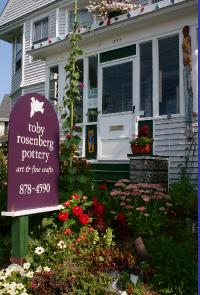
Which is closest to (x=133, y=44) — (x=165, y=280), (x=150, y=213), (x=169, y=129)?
(x=169, y=129)

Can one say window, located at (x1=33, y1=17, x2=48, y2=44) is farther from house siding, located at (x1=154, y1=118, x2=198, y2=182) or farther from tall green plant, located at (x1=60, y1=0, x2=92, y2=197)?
tall green plant, located at (x1=60, y1=0, x2=92, y2=197)

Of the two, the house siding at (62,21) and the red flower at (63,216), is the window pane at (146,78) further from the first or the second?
the house siding at (62,21)

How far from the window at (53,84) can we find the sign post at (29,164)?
692 centimetres

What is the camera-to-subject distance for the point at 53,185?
16.9 ft

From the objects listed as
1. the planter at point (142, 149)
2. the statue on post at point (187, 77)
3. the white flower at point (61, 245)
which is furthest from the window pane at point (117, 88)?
the white flower at point (61, 245)

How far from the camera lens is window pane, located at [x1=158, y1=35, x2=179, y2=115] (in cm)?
888

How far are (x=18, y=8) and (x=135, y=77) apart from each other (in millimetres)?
12716

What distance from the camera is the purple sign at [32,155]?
4520 mm

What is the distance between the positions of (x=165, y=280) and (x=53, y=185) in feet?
5.95

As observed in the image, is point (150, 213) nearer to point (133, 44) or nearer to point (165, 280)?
point (165, 280)

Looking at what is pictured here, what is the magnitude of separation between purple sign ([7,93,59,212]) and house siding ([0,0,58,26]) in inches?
561

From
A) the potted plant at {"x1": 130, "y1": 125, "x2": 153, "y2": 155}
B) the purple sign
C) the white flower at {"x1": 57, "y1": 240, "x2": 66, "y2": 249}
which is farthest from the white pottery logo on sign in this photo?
the potted plant at {"x1": 130, "y1": 125, "x2": 153, "y2": 155}

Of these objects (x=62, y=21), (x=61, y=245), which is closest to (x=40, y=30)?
→ (x=62, y=21)

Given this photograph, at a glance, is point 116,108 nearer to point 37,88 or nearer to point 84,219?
point 84,219
